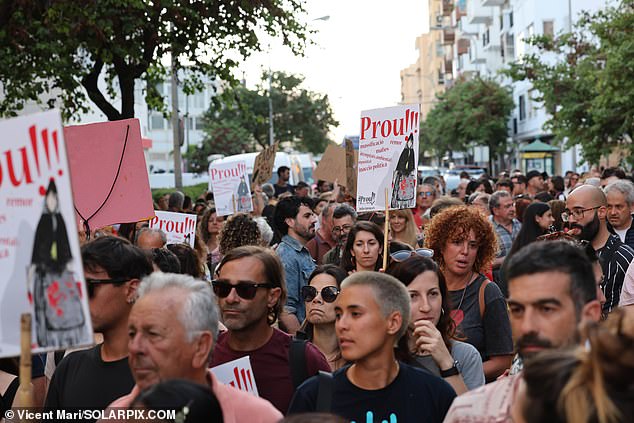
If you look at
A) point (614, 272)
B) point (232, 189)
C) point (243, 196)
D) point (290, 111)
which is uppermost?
point (290, 111)

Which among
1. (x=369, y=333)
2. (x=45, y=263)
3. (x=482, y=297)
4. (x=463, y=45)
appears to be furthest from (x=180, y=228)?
(x=463, y=45)

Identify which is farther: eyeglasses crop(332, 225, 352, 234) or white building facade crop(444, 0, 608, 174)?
white building facade crop(444, 0, 608, 174)

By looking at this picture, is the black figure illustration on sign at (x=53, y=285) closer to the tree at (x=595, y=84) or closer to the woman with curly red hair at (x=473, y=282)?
the woman with curly red hair at (x=473, y=282)

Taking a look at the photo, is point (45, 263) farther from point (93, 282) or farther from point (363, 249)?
point (363, 249)

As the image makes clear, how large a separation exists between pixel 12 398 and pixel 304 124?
6816cm

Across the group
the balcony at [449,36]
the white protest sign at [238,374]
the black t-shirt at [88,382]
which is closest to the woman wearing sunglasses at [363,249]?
the white protest sign at [238,374]

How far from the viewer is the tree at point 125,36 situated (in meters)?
15.3

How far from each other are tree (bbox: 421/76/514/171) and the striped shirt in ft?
169

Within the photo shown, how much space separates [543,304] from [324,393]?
107 centimetres

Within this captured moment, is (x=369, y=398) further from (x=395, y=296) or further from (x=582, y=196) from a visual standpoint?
(x=582, y=196)

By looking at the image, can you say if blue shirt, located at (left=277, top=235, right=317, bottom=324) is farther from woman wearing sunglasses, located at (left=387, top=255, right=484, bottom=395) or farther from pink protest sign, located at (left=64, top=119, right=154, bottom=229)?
woman wearing sunglasses, located at (left=387, top=255, right=484, bottom=395)

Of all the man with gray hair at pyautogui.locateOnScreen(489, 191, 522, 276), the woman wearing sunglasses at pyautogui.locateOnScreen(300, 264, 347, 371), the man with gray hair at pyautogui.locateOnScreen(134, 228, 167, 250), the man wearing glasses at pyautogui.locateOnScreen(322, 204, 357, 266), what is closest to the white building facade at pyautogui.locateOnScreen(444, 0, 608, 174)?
the man with gray hair at pyautogui.locateOnScreen(489, 191, 522, 276)

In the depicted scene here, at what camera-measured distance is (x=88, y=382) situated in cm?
459

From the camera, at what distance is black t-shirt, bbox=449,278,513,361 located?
6.20m
